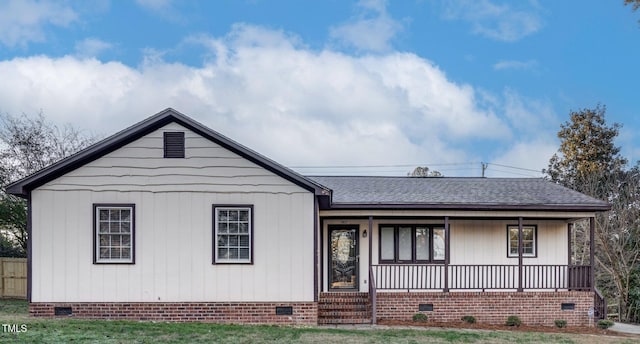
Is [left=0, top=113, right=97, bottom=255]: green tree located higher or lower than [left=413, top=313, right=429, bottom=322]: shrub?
higher

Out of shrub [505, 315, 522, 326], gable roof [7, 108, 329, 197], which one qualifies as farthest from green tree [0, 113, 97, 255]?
shrub [505, 315, 522, 326]

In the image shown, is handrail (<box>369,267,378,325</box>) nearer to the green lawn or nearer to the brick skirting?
the green lawn

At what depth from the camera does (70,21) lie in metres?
17.1

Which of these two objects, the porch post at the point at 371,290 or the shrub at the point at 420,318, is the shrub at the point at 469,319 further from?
the porch post at the point at 371,290

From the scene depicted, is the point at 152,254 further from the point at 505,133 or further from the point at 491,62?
the point at 505,133

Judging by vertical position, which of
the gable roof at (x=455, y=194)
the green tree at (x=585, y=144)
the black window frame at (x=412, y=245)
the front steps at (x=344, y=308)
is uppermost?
the green tree at (x=585, y=144)

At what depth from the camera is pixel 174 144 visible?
13.4 meters

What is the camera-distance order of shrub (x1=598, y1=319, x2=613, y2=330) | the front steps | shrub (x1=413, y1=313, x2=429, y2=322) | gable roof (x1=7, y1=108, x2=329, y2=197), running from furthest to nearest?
1. shrub (x1=598, y1=319, x2=613, y2=330)
2. shrub (x1=413, y1=313, x2=429, y2=322)
3. the front steps
4. gable roof (x1=7, y1=108, x2=329, y2=197)

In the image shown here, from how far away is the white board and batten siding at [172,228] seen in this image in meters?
13.1

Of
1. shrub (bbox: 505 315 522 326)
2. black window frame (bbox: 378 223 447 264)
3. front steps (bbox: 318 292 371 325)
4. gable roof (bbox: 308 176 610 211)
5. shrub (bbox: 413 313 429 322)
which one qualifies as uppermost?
gable roof (bbox: 308 176 610 211)

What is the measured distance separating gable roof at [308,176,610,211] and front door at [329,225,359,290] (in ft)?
3.58

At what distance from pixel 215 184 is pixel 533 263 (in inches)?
369

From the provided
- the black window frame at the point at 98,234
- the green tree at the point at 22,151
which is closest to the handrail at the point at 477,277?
the black window frame at the point at 98,234

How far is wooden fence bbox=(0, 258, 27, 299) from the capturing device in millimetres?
20328
